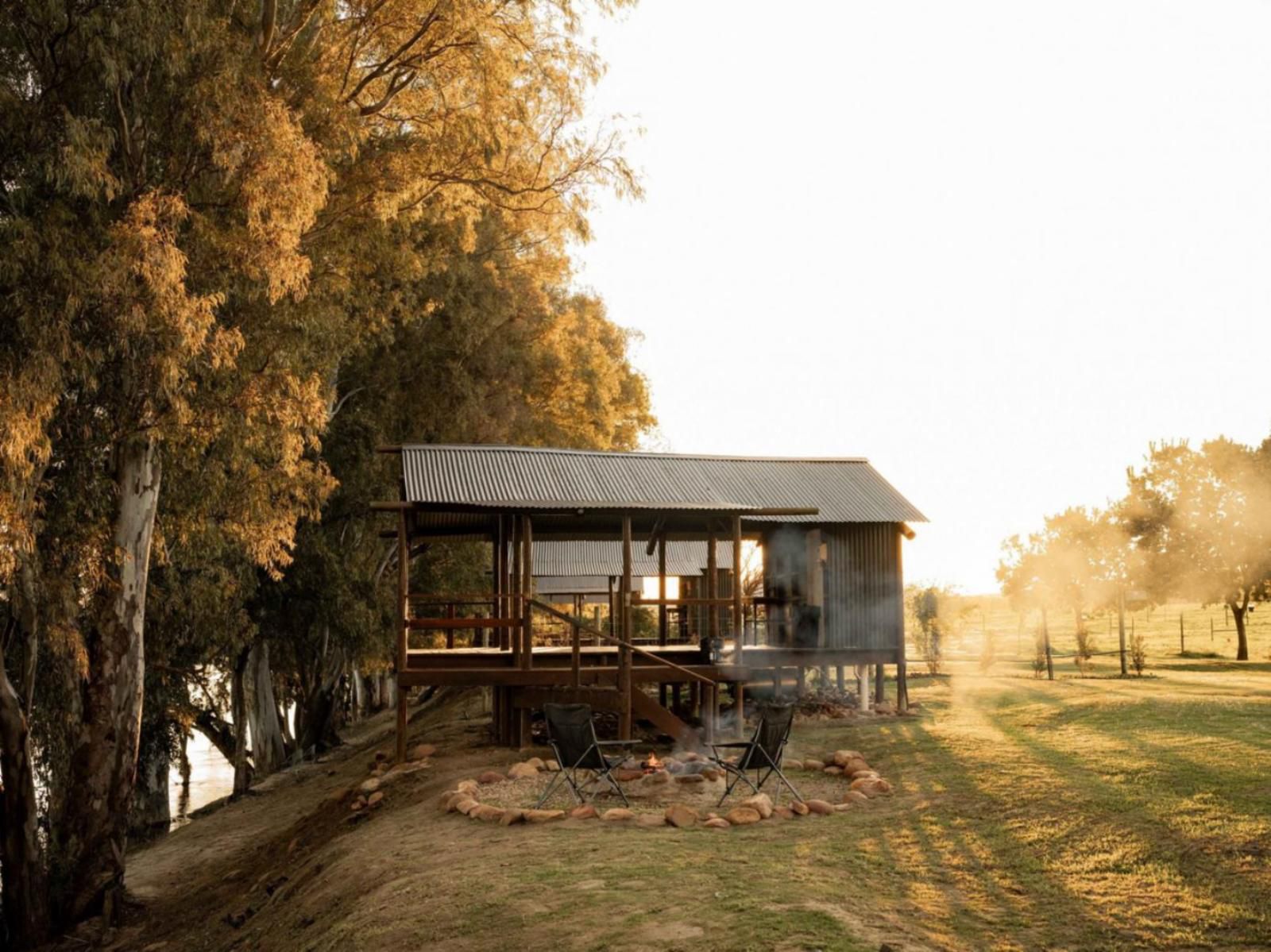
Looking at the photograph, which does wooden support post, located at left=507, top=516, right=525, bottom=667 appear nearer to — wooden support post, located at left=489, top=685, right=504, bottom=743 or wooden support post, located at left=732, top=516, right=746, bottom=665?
wooden support post, located at left=489, top=685, right=504, bottom=743

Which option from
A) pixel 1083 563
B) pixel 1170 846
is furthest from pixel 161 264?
pixel 1083 563

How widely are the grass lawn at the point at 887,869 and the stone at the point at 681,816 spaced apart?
1.23ft

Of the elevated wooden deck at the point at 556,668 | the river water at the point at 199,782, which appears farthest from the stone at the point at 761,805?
the river water at the point at 199,782

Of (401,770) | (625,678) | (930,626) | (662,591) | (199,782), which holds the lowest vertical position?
(199,782)

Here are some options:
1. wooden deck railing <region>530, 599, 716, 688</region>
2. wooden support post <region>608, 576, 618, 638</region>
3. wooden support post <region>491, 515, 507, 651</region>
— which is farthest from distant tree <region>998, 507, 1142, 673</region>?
wooden deck railing <region>530, 599, 716, 688</region>

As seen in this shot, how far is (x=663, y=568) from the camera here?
17812 millimetres

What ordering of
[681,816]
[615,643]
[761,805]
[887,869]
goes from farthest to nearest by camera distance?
1. [615,643]
2. [761,805]
3. [681,816]
4. [887,869]

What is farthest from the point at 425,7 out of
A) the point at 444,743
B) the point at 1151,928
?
the point at 1151,928

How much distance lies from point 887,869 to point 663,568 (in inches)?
379

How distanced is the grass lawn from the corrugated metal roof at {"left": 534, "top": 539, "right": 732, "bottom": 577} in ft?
45.7

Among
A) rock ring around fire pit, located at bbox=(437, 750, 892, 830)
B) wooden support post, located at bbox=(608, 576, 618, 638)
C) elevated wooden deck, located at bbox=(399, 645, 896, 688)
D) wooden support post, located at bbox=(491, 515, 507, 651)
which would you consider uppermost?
wooden support post, located at bbox=(491, 515, 507, 651)

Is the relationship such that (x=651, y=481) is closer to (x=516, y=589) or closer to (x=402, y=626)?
(x=516, y=589)

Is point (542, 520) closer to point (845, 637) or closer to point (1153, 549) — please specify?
point (845, 637)

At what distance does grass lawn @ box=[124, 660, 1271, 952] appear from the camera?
22.7 ft
